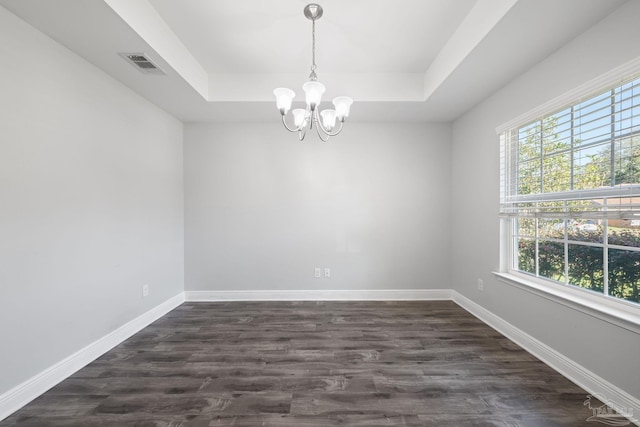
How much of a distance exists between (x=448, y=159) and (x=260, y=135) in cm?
264

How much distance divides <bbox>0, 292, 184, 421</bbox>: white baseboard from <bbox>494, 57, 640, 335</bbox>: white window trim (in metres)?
3.77

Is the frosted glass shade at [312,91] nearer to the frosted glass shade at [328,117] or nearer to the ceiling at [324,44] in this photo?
the frosted glass shade at [328,117]

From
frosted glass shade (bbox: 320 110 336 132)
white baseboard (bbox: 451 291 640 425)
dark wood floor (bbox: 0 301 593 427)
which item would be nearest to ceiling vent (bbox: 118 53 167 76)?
frosted glass shade (bbox: 320 110 336 132)

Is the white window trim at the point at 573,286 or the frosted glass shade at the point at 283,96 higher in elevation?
the frosted glass shade at the point at 283,96

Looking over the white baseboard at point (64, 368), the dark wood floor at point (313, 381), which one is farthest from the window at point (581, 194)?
the white baseboard at point (64, 368)

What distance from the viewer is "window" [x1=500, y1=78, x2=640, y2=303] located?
1.62 metres

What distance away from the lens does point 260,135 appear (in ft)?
11.7

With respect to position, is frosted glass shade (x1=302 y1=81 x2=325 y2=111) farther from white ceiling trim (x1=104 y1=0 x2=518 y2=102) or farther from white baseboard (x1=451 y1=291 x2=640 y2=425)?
white baseboard (x1=451 y1=291 x2=640 y2=425)

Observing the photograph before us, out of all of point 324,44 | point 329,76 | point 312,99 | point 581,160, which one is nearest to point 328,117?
point 312,99

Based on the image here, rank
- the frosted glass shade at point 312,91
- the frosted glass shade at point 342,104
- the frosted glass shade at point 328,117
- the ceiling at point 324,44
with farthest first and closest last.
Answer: the frosted glass shade at point 328,117 < the frosted glass shade at point 342,104 < the frosted glass shade at point 312,91 < the ceiling at point 324,44

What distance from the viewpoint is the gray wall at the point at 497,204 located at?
1590mm

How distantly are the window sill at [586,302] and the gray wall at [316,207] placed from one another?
1.36 meters

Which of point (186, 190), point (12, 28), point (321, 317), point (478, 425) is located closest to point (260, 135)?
point (186, 190)

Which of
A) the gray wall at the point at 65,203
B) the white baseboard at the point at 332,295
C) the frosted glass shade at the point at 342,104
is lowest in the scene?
the white baseboard at the point at 332,295
